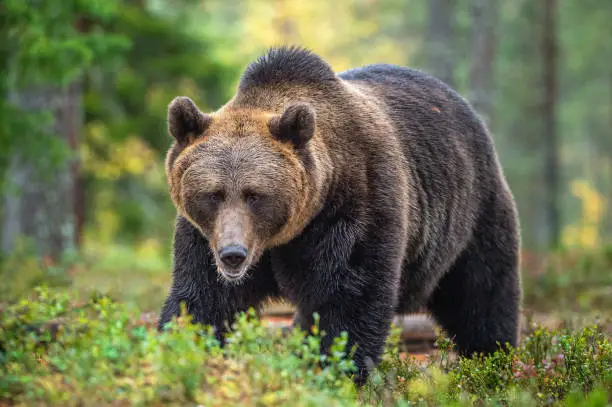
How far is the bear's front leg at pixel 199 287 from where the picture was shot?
5.42 metres

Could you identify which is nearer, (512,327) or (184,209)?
(184,209)

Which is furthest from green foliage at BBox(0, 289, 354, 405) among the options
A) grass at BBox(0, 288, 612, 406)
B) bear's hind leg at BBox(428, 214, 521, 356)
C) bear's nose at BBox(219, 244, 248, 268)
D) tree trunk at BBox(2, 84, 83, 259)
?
tree trunk at BBox(2, 84, 83, 259)

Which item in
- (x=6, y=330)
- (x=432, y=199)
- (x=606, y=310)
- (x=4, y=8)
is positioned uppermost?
(x=4, y=8)

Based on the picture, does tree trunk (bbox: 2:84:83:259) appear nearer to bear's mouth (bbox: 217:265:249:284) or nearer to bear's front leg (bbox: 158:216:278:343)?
bear's front leg (bbox: 158:216:278:343)

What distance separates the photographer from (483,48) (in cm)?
1631

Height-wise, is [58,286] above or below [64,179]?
below

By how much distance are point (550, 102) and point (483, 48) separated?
10336 millimetres

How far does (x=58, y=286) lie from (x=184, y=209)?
5.58 metres

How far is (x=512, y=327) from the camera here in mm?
7203

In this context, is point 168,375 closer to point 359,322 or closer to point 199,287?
point 199,287

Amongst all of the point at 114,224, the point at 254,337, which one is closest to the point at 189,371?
the point at 254,337

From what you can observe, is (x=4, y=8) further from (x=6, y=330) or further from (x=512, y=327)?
(x=512, y=327)

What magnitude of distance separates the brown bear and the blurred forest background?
411cm

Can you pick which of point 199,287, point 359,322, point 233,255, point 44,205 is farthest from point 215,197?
point 44,205
